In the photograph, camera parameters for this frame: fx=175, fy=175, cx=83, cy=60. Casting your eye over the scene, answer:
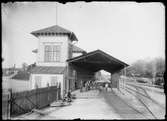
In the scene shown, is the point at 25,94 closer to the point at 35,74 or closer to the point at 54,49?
the point at 35,74

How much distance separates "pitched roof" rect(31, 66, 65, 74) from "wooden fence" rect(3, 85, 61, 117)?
3784mm

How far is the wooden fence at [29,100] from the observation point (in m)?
8.49

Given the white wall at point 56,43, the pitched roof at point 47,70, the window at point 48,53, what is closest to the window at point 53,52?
the window at point 48,53

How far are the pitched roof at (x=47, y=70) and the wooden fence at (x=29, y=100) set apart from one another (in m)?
3.78

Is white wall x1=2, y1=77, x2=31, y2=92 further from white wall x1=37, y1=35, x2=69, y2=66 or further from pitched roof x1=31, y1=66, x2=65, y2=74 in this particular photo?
white wall x1=37, y1=35, x2=69, y2=66

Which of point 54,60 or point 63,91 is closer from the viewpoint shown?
point 63,91

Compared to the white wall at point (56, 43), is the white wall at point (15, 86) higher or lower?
lower

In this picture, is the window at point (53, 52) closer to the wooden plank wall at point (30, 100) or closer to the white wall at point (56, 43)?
the white wall at point (56, 43)

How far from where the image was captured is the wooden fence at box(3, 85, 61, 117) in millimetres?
8491

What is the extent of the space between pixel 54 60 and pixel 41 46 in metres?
2.10

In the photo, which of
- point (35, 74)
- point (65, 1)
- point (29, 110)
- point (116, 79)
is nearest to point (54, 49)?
point (35, 74)

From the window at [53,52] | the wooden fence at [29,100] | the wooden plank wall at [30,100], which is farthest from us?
the window at [53,52]

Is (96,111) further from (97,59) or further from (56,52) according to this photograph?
(97,59)

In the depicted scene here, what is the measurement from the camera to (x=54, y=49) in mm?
18969
